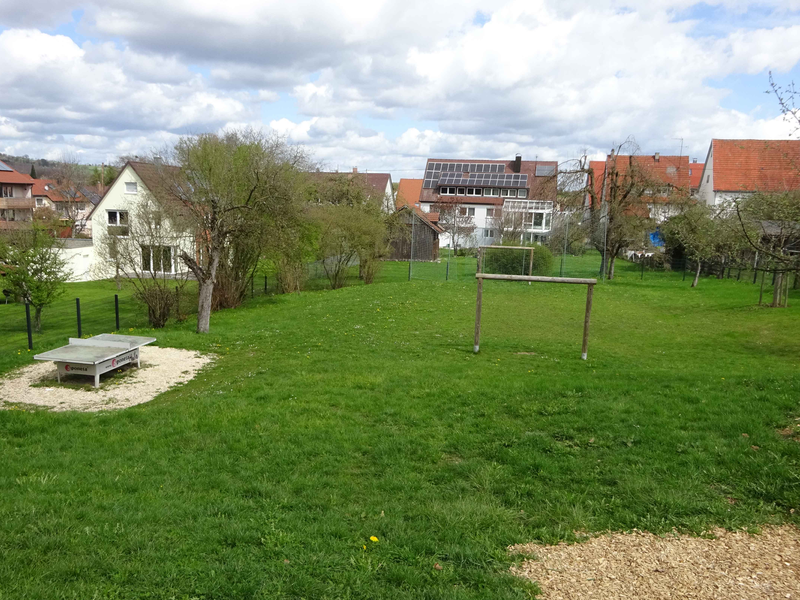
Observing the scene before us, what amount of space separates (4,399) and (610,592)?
8.93m

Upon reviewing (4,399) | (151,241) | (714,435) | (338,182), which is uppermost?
(338,182)

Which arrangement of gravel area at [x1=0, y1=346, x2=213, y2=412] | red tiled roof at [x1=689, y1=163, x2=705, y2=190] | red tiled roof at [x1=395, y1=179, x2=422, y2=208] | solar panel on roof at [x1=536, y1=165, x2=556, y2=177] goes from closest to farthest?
1. gravel area at [x1=0, y1=346, x2=213, y2=412]
2. red tiled roof at [x1=689, y1=163, x2=705, y2=190]
3. solar panel on roof at [x1=536, y1=165, x2=556, y2=177]
4. red tiled roof at [x1=395, y1=179, x2=422, y2=208]

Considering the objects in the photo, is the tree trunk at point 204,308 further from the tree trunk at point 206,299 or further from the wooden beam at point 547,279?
the wooden beam at point 547,279

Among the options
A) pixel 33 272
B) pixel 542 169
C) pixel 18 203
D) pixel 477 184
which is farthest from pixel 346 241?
pixel 18 203

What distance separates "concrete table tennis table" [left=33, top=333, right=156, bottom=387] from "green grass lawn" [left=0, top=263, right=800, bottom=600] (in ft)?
4.38

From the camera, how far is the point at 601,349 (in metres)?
12.7

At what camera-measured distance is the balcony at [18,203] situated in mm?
56562

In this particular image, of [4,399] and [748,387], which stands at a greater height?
[748,387]

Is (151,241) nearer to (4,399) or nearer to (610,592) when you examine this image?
(4,399)

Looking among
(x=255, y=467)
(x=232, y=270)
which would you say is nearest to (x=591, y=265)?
(x=232, y=270)

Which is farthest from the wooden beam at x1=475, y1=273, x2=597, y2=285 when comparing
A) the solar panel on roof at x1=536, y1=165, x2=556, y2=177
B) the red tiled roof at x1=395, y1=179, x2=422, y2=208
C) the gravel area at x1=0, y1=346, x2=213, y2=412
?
the solar panel on roof at x1=536, y1=165, x2=556, y2=177

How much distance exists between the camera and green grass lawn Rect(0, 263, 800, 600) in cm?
392

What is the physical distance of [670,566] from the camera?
13.4ft

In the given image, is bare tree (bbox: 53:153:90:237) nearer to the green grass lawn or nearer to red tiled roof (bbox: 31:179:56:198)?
red tiled roof (bbox: 31:179:56:198)
